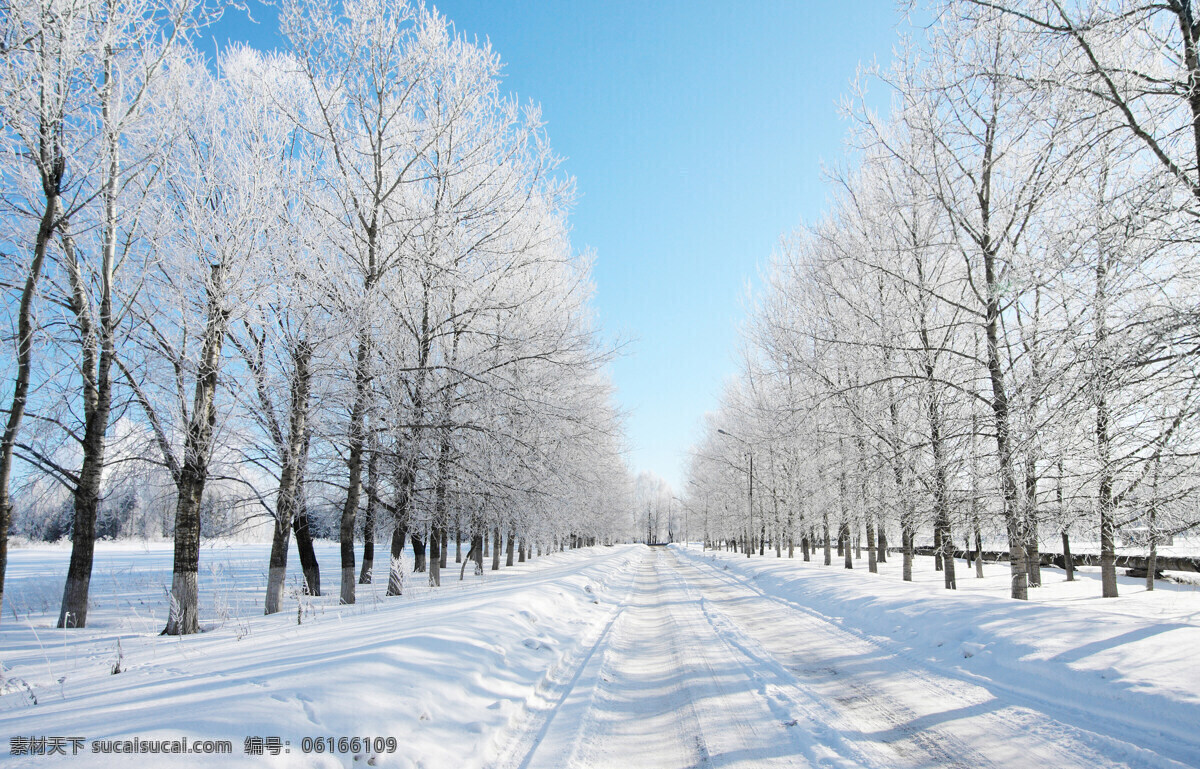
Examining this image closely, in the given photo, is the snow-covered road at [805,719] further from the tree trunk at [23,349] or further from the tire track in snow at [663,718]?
the tree trunk at [23,349]

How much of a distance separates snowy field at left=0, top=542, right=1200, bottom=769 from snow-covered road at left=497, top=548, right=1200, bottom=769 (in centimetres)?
2

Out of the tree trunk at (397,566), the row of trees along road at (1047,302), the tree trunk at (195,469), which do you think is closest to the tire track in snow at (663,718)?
the row of trees along road at (1047,302)

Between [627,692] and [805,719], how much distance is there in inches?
74.2

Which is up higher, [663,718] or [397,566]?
[663,718]

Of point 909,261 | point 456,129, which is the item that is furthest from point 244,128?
point 909,261

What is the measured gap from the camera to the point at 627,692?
568cm

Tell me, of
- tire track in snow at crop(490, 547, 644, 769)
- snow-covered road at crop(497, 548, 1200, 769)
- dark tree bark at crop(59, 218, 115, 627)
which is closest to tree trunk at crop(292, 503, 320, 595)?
dark tree bark at crop(59, 218, 115, 627)

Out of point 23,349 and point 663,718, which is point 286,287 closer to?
point 23,349

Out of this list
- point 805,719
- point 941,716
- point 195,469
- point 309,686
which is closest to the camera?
point 309,686

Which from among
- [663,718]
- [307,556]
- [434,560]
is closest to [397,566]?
[434,560]

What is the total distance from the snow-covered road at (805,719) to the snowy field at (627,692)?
0.02 meters

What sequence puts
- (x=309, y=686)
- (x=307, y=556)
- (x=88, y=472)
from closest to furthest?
(x=309, y=686), (x=88, y=472), (x=307, y=556)

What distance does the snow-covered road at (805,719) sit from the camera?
12.8 ft

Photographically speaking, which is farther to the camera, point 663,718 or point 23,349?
point 23,349
